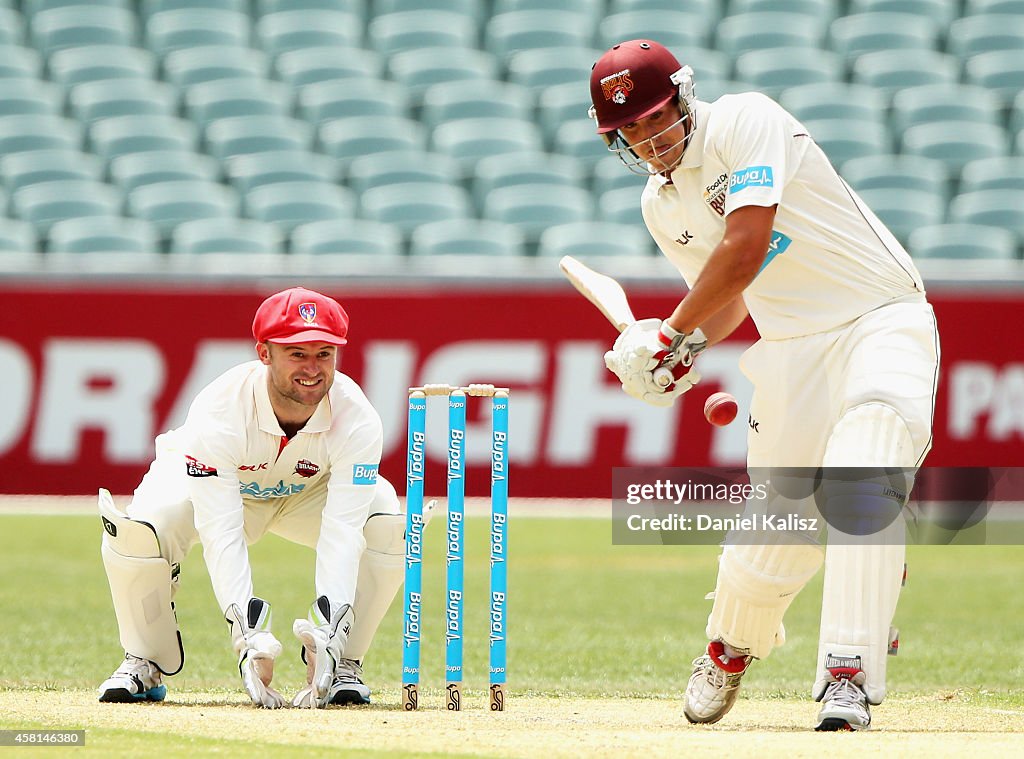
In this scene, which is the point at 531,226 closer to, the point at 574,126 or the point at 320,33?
the point at 574,126

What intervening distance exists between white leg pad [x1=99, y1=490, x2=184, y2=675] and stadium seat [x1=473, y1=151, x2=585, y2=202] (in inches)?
282

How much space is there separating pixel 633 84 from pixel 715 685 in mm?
1678

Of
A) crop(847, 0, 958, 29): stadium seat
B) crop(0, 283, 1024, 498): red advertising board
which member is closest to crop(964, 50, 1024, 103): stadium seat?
crop(847, 0, 958, 29): stadium seat

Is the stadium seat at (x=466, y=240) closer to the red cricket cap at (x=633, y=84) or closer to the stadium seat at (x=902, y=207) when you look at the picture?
the stadium seat at (x=902, y=207)

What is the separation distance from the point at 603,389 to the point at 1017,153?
4746mm

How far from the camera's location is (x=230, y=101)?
473 inches

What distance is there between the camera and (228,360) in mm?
9211

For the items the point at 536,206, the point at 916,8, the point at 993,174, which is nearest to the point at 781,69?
the point at 916,8

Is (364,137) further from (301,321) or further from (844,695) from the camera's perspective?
(844,695)

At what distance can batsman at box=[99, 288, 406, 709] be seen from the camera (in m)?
4.30

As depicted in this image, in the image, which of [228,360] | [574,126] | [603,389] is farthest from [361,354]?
[574,126]

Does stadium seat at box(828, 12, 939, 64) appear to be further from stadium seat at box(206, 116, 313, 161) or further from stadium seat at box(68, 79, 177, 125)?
stadium seat at box(68, 79, 177, 125)

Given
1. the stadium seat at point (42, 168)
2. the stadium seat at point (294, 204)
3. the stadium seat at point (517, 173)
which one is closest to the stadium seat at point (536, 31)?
the stadium seat at point (517, 173)

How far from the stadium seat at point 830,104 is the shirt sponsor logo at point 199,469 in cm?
832
